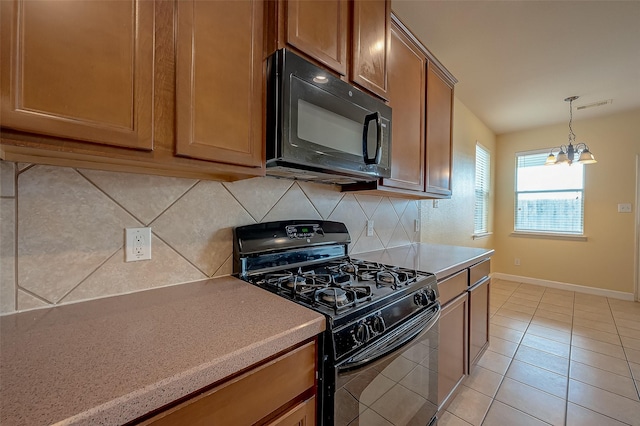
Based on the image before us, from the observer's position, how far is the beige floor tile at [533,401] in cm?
163

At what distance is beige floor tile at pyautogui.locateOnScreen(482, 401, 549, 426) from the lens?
1.58 m

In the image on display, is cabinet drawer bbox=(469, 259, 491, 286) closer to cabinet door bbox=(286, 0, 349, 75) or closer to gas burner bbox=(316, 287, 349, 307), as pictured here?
gas burner bbox=(316, 287, 349, 307)

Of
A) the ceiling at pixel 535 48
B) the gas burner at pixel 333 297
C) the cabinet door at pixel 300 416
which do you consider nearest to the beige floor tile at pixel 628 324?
the ceiling at pixel 535 48

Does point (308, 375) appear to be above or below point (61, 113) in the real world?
below

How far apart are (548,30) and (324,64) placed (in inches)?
85.5

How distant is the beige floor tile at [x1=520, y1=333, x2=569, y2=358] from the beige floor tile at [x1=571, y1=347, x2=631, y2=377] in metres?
0.06

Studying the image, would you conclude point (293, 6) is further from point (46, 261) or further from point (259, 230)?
point (46, 261)

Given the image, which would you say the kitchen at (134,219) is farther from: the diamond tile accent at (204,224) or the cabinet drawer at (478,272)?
the cabinet drawer at (478,272)

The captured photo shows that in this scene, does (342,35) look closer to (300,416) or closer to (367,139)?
(367,139)

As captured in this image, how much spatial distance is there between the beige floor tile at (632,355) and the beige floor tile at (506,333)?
723 millimetres

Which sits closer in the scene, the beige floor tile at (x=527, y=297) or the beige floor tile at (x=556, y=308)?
the beige floor tile at (x=556, y=308)

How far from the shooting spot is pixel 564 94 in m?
3.14

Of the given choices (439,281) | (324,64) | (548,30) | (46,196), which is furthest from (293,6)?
(548,30)

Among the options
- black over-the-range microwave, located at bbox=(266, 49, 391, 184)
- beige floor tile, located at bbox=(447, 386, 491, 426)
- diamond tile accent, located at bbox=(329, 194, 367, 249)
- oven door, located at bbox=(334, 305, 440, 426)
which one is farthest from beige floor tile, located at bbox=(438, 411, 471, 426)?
black over-the-range microwave, located at bbox=(266, 49, 391, 184)
